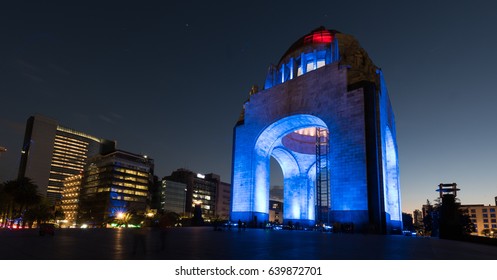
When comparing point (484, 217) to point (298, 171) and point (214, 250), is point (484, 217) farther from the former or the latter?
point (214, 250)

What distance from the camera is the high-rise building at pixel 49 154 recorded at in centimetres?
16557

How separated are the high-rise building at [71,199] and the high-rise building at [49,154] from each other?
19136 mm

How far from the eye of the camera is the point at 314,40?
46.9 m

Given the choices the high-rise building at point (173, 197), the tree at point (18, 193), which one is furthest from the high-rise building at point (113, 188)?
the tree at point (18, 193)

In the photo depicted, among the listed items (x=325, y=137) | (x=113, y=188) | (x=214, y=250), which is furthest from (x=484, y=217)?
(x=214, y=250)

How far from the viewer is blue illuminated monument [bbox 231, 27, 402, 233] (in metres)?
32.2

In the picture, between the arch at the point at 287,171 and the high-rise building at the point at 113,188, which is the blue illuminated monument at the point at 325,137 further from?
the high-rise building at the point at 113,188

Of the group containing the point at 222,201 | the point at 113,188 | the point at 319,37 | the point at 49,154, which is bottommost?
the point at 222,201

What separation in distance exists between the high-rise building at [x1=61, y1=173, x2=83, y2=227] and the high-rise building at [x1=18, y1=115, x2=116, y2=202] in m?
19.1

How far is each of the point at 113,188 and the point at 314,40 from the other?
9835 centimetres

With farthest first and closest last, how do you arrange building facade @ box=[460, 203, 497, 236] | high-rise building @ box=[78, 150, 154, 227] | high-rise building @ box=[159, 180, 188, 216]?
building facade @ box=[460, 203, 497, 236] → high-rise building @ box=[159, 180, 188, 216] → high-rise building @ box=[78, 150, 154, 227]

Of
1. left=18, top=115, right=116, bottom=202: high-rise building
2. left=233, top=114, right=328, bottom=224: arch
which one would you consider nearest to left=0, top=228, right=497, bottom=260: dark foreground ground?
left=233, top=114, right=328, bottom=224: arch

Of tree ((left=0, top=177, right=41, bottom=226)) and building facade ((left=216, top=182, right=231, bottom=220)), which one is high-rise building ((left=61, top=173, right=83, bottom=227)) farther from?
tree ((left=0, top=177, right=41, bottom=226))
